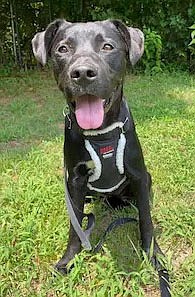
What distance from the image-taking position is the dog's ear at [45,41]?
2.15 meters

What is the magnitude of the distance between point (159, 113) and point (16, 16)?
394cm

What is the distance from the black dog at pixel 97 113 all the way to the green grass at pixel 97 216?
0.36 ft

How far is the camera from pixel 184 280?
2.19 m

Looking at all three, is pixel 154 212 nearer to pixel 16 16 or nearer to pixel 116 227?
pixel 116 227

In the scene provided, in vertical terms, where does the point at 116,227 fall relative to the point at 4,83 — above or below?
above

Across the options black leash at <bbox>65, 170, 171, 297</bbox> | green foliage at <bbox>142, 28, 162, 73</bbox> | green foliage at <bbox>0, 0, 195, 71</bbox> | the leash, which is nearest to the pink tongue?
the leash

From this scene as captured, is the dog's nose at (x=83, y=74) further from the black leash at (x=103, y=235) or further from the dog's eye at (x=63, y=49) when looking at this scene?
the black leash at (x=103, y=235)

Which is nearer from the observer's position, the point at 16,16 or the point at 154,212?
the point at 154,212

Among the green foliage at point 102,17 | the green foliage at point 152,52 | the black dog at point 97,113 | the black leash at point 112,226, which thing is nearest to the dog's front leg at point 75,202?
the black dog at point 97,113

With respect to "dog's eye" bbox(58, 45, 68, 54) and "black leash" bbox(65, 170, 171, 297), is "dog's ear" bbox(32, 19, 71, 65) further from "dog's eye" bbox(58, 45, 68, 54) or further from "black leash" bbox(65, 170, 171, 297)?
"black leash" bbox(65, 170, 171, 297)

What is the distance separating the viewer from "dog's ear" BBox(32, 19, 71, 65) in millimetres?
2152

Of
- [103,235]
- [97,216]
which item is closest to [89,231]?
[103,235]

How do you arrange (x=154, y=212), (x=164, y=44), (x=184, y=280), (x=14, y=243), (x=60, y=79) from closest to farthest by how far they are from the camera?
(x=60, y=79), (x=184, y=280), (x=14, y=243), (x=154, y=212), (x=164, y=44)

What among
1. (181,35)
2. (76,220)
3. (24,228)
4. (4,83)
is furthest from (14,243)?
(181,35)
